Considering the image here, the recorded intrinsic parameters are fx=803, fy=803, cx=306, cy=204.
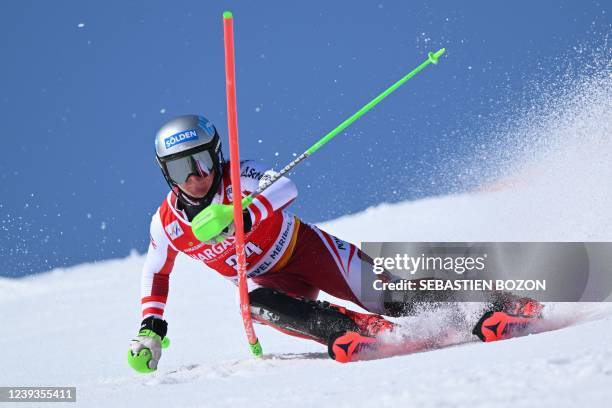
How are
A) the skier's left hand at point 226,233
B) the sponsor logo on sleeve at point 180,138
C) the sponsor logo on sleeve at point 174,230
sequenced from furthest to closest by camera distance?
1. the sponsor logo on sleeve at point 174,230
2. the sponsor logo on sleeve at point 180,138
3. the skier's left hand at point 226,233

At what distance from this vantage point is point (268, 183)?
3.91 metres

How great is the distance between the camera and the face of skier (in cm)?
403

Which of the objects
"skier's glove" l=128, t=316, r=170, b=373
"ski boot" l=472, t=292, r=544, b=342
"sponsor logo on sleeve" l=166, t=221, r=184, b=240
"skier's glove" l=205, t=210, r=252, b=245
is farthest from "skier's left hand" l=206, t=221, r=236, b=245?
"ski boot" l=472, t=292, r=544, b=342

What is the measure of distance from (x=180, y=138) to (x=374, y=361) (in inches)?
58.4

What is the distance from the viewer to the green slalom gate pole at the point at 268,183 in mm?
3775

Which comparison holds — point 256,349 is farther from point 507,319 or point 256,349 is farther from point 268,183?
point 507,319

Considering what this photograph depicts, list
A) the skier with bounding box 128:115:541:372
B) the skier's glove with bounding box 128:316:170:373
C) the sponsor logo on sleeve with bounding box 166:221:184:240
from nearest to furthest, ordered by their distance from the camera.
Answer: the skier with bounding box 128:115:541:372 < the skier's glove with bounding box 128:316:170:373 < the sponsor logo on sleeve with bounding box 166:221:184:240

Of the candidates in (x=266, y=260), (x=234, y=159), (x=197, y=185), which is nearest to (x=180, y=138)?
(x=197, y=185)

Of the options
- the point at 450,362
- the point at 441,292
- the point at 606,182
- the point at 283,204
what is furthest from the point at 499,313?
the point at 606,182

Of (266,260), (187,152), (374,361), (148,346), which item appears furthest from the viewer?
(266,260)

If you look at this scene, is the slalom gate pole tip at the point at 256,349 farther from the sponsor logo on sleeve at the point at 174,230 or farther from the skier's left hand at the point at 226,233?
the sponsor logo on sleeve at the point at 174,230

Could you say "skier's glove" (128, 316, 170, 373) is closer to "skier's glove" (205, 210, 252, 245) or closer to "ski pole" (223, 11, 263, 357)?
"ski pole" (223, 11, 263, 357)

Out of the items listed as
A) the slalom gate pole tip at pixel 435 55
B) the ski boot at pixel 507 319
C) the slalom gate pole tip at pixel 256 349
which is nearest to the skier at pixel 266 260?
the ski boot at pixel 507 319

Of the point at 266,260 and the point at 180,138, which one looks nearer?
the point at 180,138
